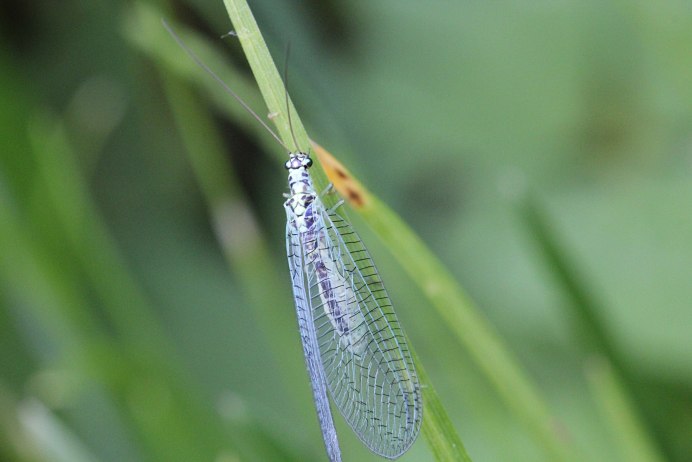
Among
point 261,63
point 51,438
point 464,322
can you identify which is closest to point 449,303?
point 464,322

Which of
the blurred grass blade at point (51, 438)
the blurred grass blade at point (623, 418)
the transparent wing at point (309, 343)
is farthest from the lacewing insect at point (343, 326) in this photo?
the blurred grass blade at point (51, 438)

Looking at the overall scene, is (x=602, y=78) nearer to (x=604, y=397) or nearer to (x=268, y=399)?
(x=604, y=397)

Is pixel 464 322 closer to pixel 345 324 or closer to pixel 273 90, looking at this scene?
pixel 345 324

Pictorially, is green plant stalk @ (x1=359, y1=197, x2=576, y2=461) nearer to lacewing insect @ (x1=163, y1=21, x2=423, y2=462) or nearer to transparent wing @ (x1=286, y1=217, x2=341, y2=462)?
lacewing insect @ (x1=163, y1=21, x2=423, y2=462)

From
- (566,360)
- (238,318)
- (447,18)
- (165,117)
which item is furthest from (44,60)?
(566,360)

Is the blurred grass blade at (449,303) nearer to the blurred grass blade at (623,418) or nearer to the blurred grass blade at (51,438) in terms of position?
the blurred grass blade at (623,418)

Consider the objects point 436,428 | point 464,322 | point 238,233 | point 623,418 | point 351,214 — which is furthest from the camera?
point 238,233

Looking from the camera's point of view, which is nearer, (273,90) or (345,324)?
(273,90)

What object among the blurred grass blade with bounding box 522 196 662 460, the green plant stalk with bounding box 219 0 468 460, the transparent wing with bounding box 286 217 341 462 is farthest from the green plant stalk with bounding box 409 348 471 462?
the blurred grass blade with bounding box 522 196 662 460

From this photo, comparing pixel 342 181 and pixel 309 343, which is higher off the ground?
pixel 342 181
